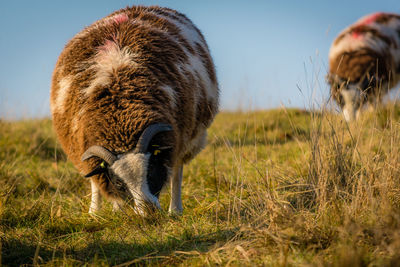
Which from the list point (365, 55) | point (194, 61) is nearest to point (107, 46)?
point (194, 61)

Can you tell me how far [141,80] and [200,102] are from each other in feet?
2.85

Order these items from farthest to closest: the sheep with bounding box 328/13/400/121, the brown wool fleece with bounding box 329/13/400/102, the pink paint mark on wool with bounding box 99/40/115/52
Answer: the brown wool fleece with bounding box 329/13/400/102
the sheep with bounding box 328/13/400/121
the pink paint mark on wool with bounding box 99/40/115/52

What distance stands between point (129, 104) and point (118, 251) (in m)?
1.25

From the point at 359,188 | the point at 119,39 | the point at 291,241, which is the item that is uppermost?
the point at 119,39

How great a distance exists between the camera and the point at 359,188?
103 inches

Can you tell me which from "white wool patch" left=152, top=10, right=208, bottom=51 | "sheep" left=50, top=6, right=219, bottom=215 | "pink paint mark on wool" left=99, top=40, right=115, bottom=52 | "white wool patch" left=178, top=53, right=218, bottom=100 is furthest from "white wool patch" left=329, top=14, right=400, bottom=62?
"pink paint mark on wool" left=99, top=40, right=115, bottom=52

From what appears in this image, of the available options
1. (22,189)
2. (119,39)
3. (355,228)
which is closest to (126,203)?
(119,39)

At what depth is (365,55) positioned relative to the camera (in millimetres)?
8719

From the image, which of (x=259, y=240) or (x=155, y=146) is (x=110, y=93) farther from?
(x=259, y=240)

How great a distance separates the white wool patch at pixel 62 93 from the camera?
360cm

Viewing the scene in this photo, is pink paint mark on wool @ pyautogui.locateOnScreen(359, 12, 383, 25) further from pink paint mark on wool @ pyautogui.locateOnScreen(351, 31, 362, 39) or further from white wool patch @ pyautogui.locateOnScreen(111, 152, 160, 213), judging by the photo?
white wool patch @ pyautogui.locateOnScreen(111, 152, 160, 213)

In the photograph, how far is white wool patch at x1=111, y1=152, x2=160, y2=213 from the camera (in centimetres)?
314

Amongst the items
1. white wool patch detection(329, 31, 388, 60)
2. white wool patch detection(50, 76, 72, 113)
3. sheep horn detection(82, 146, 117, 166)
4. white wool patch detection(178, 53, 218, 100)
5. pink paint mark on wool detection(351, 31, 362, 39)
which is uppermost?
pink paint mark on wool detection(351, 31, 362, 39)

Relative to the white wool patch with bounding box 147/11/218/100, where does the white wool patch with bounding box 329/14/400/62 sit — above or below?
above
